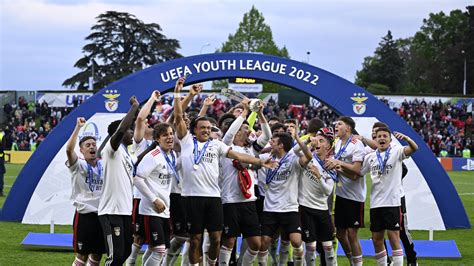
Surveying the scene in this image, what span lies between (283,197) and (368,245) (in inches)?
168

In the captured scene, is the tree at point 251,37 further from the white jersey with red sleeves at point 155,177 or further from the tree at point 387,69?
the white jersey with red sleeves at point 155,177

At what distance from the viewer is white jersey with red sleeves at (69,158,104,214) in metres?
10.8

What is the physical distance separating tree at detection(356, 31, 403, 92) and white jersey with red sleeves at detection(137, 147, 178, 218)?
317 ft

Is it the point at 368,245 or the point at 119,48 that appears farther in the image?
the point at 119,48

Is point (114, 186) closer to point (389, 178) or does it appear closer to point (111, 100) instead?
point (389, 178)

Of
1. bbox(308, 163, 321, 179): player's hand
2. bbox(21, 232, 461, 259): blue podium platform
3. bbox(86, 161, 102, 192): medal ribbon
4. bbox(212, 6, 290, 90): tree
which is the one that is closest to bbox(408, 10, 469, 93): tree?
bbox(212, 6, 290, 90): tree

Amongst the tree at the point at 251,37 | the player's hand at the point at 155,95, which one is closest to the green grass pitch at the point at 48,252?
the player's hand at the point at 155,95

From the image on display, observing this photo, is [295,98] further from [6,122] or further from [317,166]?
[317,166]

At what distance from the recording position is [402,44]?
120688 mm

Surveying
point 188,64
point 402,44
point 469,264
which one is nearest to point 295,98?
point 188,64

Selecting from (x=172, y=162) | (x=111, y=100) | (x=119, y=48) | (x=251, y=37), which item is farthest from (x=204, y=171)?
(x=251, y=37)

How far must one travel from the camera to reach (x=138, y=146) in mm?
12773

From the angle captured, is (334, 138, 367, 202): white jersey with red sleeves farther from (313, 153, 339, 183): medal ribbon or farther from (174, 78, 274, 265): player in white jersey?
(174, 78, 274, 265): player in white jersey

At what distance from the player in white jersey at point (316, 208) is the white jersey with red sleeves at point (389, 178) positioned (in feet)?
1.88
